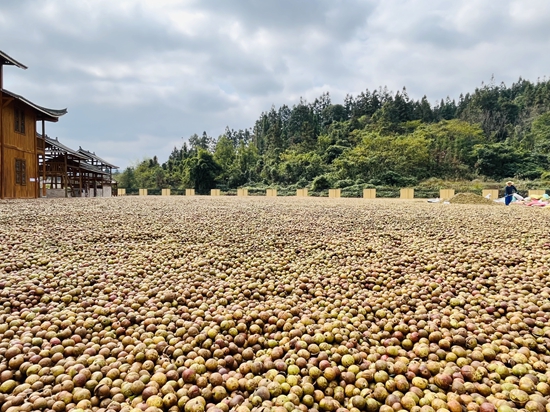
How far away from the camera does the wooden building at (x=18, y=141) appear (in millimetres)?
14430

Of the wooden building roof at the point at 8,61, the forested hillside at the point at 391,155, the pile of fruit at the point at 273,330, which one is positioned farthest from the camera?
the forested hillside at the point at 391,155

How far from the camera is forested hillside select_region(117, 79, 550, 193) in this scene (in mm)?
39250

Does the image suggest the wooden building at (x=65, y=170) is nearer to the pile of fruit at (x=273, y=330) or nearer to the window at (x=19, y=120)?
the window at (x=19, y=120)

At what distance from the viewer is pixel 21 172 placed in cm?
1584

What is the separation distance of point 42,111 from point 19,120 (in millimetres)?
1146

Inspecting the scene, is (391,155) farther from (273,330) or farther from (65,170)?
(273,330)

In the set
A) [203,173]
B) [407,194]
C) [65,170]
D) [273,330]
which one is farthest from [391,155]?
[273,330]

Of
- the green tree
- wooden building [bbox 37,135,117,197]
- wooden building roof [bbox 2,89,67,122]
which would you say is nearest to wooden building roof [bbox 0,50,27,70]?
wooden building roof [bbox 2,89,67,122]

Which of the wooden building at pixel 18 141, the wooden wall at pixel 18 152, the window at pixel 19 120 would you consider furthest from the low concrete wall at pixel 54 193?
the window at pixel 19 120

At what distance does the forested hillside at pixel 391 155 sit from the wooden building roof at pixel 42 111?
Answer: 26.3 m

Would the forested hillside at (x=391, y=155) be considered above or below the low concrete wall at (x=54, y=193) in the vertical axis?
above

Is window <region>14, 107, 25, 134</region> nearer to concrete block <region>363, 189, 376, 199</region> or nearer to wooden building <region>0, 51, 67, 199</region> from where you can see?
wooden building <region>0, 51, 67, 199</region>

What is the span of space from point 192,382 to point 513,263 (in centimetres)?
369

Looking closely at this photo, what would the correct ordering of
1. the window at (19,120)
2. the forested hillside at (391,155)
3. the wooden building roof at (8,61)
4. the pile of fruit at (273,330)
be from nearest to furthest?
the pile of fruit at (273,330), the wooden building roof at (8,61), the window at (19,120), the forested hillside at (391,155)
